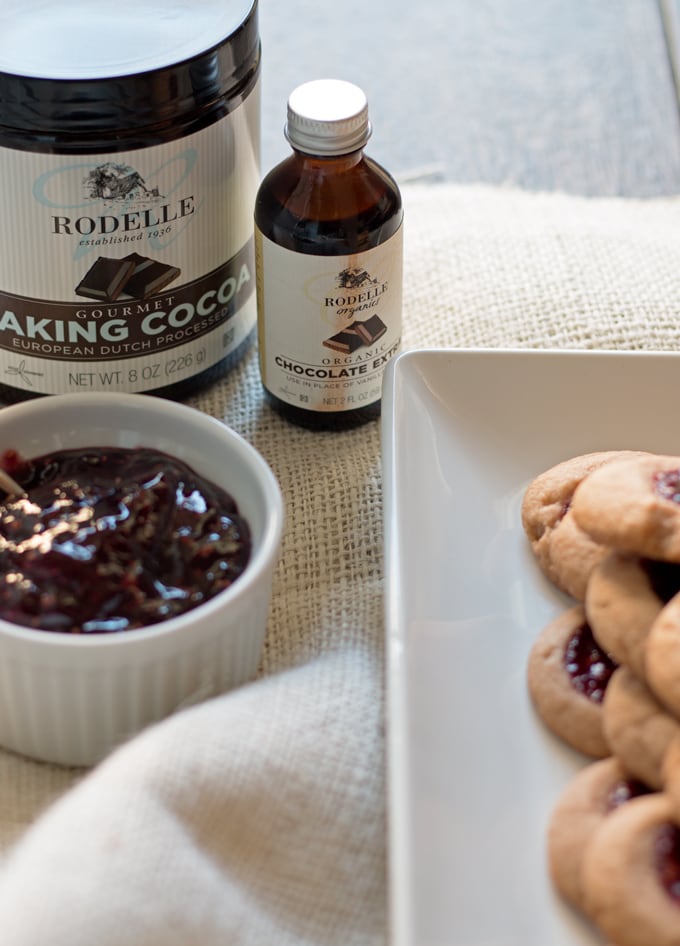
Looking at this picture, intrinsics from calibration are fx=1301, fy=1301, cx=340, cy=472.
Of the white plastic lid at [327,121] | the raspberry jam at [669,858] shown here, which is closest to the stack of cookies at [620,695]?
the raspberry jam at [669,858]

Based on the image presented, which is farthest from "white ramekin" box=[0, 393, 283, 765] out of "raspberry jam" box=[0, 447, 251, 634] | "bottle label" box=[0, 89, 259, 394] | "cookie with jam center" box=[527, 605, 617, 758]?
"cookie with jam center" box=[527, 605, 617, 758]

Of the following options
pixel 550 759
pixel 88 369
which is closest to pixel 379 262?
pixel 88 369

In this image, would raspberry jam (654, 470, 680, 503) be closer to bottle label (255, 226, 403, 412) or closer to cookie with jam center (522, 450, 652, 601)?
cookie with jam center (522, 450, 652, 601)

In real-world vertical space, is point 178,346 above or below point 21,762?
above

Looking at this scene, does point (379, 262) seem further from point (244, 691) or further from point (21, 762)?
point (21, 762)

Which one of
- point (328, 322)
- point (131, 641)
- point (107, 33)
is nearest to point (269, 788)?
point (131, 641)

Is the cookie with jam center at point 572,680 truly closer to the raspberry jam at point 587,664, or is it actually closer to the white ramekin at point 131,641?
the raspberry jam at point 587,664
